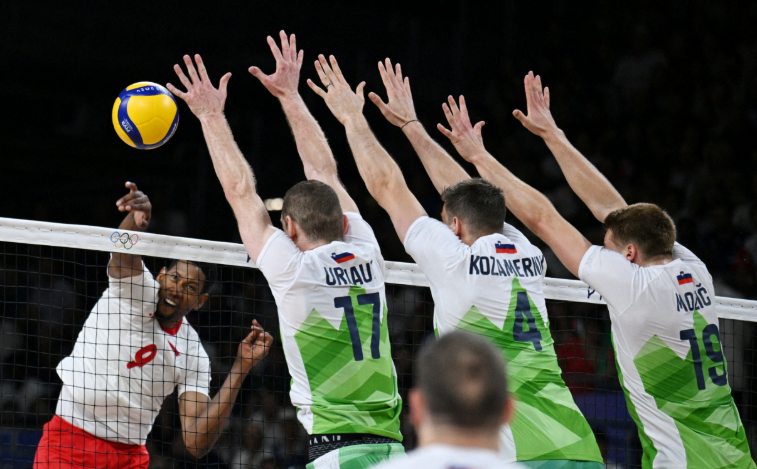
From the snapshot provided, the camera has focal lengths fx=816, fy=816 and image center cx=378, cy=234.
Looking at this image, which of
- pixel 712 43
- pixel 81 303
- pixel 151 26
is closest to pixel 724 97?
pixel 712 43

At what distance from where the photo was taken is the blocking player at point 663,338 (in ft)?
15.0

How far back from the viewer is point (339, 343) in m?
4.23

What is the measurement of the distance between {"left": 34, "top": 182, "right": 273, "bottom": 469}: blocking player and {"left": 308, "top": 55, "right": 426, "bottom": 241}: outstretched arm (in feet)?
4.83

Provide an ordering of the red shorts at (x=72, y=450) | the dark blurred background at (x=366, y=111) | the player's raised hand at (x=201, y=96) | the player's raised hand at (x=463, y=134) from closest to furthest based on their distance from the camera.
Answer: the player's raised hand at (x=201, y=96), the player's raised hand at (x=463, y=134), the red shorts at (x=72, y=450), the dark blurred background at (x=366, y=111)

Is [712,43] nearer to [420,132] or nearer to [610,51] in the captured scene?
[610,51]

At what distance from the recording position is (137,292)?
5938 millimetres

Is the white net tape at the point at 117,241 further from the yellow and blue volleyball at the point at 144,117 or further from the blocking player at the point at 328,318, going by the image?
the blocking player at the point at 328,318

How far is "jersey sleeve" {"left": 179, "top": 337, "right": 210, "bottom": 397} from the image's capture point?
6.16m

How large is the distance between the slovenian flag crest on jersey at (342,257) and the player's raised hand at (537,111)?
195 cm

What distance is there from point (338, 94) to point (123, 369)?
2.59 metres

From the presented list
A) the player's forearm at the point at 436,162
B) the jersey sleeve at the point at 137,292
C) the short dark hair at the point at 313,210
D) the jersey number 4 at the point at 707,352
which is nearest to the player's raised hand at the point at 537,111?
the player's forearm at the point at 436,162

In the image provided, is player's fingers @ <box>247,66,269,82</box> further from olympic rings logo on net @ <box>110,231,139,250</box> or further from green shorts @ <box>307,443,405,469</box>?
green shorts @ <box>307,443,405,469</box>

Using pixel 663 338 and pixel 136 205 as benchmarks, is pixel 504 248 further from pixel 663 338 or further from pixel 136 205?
pixel 136 205

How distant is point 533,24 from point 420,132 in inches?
358
